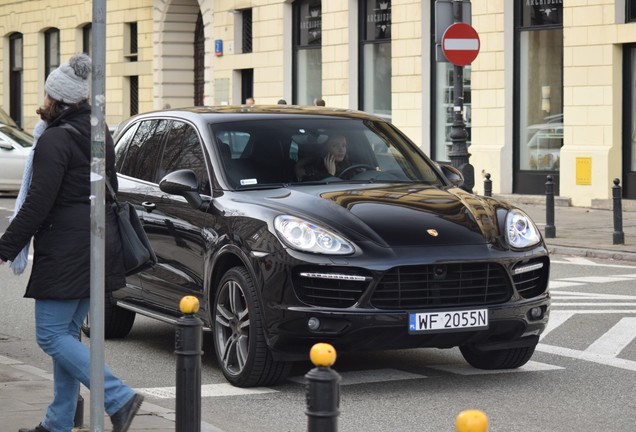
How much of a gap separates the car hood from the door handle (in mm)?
1103

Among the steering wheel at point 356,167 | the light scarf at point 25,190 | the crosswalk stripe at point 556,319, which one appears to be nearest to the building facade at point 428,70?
the crosswalk stripe at point 556,319

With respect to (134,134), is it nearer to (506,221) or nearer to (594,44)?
(506,221)

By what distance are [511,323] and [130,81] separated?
111ft

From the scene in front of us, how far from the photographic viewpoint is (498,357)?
9172 millimetres

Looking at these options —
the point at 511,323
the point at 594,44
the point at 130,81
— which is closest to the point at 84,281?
the point at 511,323

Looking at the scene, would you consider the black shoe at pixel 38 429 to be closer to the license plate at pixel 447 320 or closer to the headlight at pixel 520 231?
the license plate at pixel 447 320

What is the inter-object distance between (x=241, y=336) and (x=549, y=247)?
32.1ft

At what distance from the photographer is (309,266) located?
26.8ft

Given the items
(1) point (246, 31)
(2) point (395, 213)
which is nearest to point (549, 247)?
(2) point (395, 213)

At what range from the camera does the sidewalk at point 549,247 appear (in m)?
7.18

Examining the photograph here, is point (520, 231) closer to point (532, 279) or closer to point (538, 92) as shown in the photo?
Answer: point (532, 279)

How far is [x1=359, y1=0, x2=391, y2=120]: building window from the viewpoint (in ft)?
98.2

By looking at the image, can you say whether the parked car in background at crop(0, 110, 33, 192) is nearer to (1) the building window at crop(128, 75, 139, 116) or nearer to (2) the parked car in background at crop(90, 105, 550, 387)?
(1) the building window at crop(128, 75, 139, 116)

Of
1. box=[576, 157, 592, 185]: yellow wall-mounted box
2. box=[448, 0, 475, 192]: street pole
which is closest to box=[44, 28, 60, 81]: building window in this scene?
box=[576, 157, 592, 185]: yellow wall-mounted box
